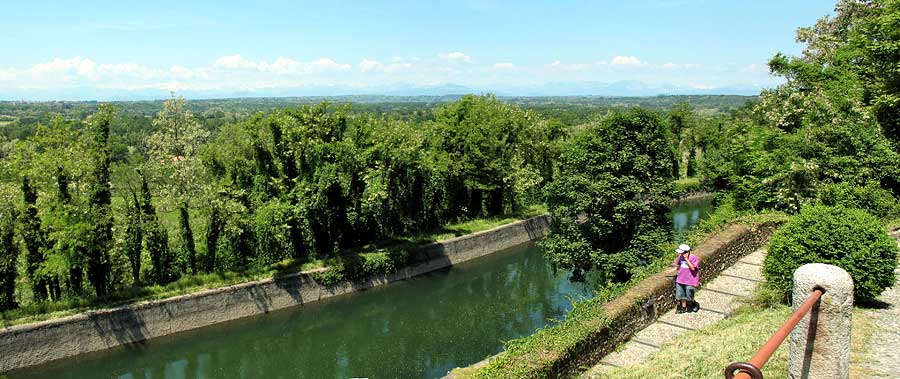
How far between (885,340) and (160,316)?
2032 cm

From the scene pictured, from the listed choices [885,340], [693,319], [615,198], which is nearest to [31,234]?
[615,198]

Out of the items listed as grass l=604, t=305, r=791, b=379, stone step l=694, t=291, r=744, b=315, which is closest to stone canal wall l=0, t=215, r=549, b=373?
stone step l=694, t=291, r=744, b=315

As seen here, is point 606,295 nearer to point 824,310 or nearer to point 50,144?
point 824,310

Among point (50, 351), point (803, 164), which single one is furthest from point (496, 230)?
point (50, 351)

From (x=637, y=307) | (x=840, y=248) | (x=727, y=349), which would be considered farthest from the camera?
(x=637, y=307)

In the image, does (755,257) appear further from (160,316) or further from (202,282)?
(160,316)

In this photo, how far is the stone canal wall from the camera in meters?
18.3

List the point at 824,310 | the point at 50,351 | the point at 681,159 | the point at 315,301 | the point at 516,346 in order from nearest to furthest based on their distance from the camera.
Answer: the point at 824,310 < the point at 516,346 < the point at 50,351 < the point at 315,301 < the point at 681,159

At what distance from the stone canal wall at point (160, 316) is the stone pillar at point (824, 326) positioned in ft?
67.0

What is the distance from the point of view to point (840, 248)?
9367 millimetres

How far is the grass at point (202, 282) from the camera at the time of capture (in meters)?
18.9

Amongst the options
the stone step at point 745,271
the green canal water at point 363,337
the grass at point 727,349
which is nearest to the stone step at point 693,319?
the grass at point 727,349

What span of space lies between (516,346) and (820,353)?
17.8 ft

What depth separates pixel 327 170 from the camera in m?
24.8
